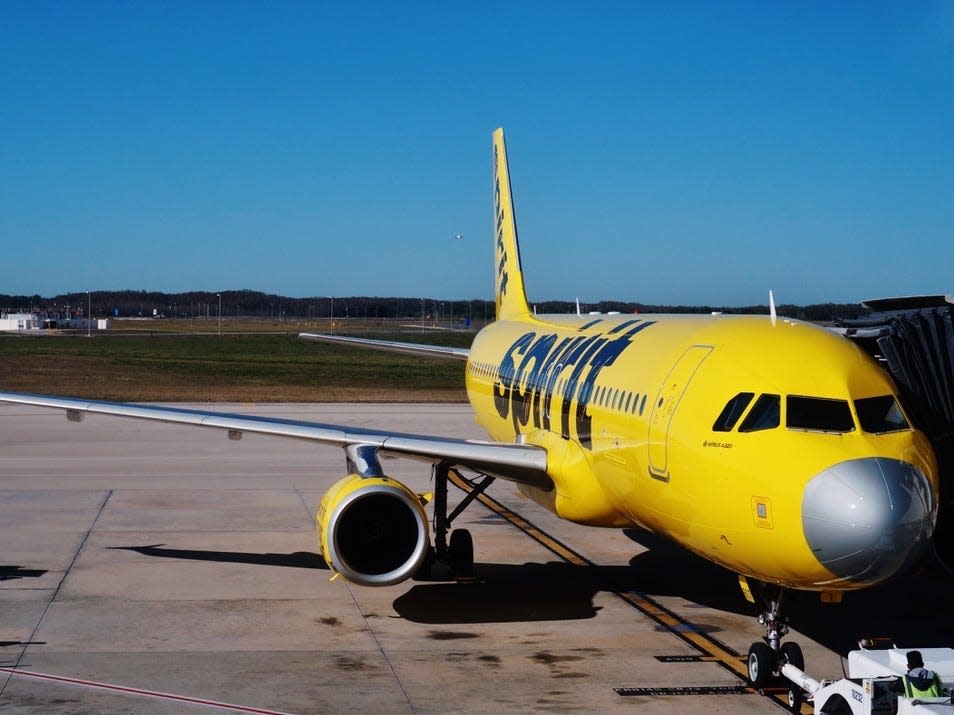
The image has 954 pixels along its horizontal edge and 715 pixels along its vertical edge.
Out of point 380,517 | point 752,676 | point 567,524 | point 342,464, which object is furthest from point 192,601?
point 342,464

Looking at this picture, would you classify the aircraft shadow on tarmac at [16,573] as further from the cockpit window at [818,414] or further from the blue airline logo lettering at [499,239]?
the blue airline logo lettering at [499,239]

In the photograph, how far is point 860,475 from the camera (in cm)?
970

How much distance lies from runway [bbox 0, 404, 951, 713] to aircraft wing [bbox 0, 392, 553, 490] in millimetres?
1723

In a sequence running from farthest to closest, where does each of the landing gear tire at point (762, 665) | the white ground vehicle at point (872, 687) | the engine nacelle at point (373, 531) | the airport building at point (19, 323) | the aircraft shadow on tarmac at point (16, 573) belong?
the airport building at point (19, 323) < the aircraft shadow on tarmac at point (16, 573) < the engine nacelle at point (373, 531) < the landing gear tire at point (762, 665) < the white ground vehicle at point (872, 687)

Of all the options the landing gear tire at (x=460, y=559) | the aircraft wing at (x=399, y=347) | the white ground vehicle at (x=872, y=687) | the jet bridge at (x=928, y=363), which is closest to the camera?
the white ground vehicle at (x=872, y=687)

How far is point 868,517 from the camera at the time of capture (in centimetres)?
948

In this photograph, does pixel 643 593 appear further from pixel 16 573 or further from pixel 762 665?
pixel 16 573

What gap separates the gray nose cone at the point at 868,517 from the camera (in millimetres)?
9500

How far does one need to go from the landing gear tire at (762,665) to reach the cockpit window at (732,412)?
7.69ft

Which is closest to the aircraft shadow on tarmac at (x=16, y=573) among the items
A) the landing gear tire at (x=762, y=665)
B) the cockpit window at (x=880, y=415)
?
the landing gear tire at (x=762, y=665)

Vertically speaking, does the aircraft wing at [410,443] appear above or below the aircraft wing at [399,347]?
below

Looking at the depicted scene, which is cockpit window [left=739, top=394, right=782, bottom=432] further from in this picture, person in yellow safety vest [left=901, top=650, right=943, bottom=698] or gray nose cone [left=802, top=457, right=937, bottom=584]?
person in yellow safety vest [left=901, top=650, right=943, bottom=698]

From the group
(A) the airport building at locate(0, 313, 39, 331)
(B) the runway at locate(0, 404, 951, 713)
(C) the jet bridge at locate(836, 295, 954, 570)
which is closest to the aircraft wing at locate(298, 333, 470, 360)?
(B) the runway at locate(0, 404, 951, 713)

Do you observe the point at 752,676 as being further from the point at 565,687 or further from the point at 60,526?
the point at 60,526
